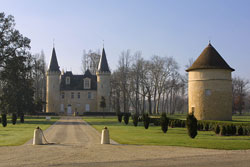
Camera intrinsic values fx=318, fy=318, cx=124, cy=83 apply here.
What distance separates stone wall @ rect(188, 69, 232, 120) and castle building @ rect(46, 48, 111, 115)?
30.0 meters

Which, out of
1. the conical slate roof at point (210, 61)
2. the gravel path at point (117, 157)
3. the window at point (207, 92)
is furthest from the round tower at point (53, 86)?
the gravel path at point (117, 157)

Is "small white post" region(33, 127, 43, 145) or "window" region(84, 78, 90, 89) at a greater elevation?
"window" region(84, 78, 90, 89)

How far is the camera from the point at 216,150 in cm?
1462

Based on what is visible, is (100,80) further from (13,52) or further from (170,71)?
(13,52)

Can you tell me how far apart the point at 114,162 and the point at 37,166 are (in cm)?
269

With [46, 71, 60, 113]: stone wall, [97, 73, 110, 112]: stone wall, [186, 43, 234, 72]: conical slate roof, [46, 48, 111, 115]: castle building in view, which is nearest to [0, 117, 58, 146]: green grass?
[186, 43, 234, 72]: conical slate roof

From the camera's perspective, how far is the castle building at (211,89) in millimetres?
35656

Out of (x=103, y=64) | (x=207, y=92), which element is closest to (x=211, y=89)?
(x=207, y=92)

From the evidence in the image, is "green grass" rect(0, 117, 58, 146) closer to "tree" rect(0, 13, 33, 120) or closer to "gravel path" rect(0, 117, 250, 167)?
"gravel path" rect(0, 117, 250, 167)

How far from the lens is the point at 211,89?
36.1 meters

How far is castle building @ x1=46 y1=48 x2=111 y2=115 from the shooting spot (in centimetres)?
6462

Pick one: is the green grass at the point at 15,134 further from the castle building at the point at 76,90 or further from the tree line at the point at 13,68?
the castle building at the point at 76,90

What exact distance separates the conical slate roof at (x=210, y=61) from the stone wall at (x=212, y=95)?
0.46 m

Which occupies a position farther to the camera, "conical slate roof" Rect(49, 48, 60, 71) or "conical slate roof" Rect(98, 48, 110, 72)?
"conical slate roof" Rect(49, 48, 60, 71)
